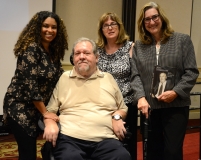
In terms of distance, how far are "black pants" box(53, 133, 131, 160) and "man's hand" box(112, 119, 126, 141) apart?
57 millimetres

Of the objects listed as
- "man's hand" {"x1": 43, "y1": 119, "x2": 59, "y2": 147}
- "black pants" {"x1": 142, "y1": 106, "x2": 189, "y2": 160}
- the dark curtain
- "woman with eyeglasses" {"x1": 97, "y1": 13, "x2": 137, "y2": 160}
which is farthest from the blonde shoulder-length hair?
the dark curtain

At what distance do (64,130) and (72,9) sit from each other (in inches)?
101

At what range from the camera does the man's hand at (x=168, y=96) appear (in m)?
2.02

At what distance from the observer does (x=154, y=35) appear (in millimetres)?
2168

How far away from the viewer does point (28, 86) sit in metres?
1.94

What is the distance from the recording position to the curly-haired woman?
1940 mm

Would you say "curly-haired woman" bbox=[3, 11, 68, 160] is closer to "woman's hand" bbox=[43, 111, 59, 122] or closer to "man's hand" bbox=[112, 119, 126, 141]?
"woman's hand" bbox=[43, 111, 59, 122]

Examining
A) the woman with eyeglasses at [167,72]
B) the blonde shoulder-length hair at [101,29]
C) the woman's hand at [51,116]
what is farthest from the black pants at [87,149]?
the blonde shoulder-length hair at [101,29]

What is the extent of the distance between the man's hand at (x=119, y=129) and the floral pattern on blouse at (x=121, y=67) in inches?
13.6

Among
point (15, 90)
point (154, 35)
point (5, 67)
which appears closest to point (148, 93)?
point (154, 35)

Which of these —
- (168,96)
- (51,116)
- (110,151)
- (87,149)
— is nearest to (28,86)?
(51,116)

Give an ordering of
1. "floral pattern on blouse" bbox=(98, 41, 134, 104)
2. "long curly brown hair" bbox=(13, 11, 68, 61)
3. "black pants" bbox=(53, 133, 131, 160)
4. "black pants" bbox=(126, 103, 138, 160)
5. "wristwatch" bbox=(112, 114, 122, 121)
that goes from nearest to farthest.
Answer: "black pants" bbox=(53, 133, 131, 160) → "long curly brown hair" bbox=(13, 11, 68, 61) → "wristwatch" bbox=(112, 114, 122, 121) → "floral pattern on blouse" bbox=(98, 41, 134, 104) → "black pants" bbox=(126, 103, 138, 160)

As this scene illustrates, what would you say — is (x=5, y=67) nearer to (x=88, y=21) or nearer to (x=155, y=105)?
(x=88, y=21)

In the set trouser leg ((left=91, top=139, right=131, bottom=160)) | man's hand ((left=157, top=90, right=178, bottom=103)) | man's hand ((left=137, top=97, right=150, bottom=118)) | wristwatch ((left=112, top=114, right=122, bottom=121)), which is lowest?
trouser leg ((left=91, top=139, right=131, bottom=160))
